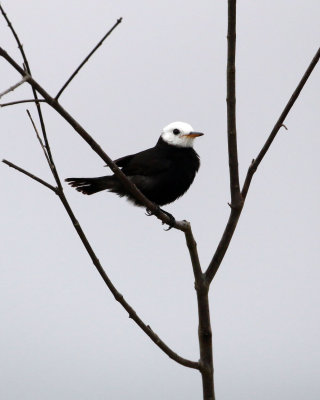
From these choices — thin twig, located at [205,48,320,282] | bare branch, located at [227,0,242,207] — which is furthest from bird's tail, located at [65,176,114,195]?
bare branch, located at [227,0,242,207]

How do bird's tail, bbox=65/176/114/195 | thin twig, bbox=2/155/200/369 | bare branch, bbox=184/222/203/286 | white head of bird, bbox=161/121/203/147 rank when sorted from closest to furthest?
1. thin twig, bbox=2/155/200/369
2. bare branch, bbox=184/222/203/286
3. bird's tail, bbox=65/176/114/195
4. white head of bird, bbox=161/121/203/147

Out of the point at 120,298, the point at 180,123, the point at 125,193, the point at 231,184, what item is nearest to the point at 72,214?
the point at 120,298

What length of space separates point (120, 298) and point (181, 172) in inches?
65.6

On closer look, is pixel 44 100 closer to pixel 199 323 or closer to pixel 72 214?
A: pixel 72 214

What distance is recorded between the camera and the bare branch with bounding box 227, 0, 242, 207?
86.0 inches

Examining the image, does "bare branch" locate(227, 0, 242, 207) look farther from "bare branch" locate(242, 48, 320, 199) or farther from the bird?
the bird

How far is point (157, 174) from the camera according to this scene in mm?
3936

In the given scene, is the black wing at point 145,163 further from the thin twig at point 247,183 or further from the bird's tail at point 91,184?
the thin twig at point 247,183

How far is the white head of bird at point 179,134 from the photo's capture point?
4.31 metres

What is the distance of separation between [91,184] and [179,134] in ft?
2.21

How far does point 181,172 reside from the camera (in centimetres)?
402

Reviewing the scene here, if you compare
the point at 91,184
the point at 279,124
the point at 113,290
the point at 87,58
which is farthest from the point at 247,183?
the point at 91,184

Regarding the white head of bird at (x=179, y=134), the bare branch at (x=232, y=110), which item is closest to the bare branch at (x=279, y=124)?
the bare branch at (x=232, y=110)

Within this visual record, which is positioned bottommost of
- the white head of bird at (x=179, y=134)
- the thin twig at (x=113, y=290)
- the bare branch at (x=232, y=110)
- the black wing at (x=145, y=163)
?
the thin twig at (x=113, y=290)
